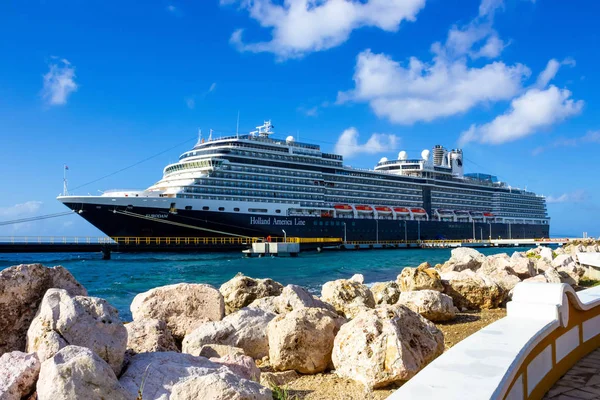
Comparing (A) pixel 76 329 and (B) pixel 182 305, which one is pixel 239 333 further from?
(A) pixel 76 329

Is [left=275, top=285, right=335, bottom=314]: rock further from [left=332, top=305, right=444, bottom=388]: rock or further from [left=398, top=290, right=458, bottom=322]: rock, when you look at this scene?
[left=332, top=305, right=444, bottom=388]: rock

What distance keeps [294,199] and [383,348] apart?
Answer: 1751 inches

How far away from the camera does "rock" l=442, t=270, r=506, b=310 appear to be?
943 centimetres

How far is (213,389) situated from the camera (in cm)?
267

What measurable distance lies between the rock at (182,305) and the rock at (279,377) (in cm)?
184

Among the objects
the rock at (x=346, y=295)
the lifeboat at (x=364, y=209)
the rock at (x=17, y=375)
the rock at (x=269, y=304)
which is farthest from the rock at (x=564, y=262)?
the lifeboat at (x=364, y=209)

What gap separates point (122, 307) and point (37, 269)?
10100 millimetres

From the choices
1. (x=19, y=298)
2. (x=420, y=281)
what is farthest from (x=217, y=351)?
(x=420, y=281)

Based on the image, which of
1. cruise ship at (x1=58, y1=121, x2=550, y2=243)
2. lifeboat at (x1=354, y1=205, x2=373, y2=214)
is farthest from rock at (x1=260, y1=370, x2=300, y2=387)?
lifeboat at (x1=354, y1=205, x2=373, y2=214)

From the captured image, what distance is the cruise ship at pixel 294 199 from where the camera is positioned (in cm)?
4056

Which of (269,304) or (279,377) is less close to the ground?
(269,304)

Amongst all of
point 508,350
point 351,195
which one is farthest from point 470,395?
point 351,195

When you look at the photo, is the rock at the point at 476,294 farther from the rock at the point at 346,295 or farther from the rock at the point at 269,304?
the rock at the point at 269,304

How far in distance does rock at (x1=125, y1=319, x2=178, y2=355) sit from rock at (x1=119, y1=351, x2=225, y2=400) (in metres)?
0.76
